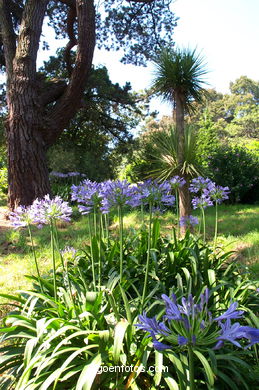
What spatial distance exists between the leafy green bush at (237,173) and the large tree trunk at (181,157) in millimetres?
4809

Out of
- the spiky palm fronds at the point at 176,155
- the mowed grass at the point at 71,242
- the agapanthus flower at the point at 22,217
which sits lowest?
the mowed grass at the point at 71,242

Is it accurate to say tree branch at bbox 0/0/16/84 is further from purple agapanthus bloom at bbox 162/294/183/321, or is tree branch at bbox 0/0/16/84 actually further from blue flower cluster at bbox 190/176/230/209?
purple agapanthus bloom at bbox 162/294/183/321

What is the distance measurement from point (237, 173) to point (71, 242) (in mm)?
7112

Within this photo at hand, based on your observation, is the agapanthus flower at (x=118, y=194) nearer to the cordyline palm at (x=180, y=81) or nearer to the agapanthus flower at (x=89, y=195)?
the agapanthus flower at (x=89, y=195)

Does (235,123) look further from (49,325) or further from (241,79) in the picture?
(49,325)

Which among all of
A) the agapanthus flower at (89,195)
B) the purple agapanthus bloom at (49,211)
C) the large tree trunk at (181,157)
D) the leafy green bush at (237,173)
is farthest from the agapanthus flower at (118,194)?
the leafy green bush at (237,173)

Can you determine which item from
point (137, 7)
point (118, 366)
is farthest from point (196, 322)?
point (137, 7)

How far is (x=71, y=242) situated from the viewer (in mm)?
4852

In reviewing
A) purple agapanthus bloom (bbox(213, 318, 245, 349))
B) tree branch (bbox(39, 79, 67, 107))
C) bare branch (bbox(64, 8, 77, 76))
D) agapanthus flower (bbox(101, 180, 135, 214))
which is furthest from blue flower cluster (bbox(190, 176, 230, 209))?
bare branch (bbox(64, 8, 77, 76))

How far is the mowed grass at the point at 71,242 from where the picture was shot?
3617 millimetres

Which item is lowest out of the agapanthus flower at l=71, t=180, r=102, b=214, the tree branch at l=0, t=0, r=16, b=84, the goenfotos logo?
the goenfotos logo

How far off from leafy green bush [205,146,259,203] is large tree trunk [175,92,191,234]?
4809mm

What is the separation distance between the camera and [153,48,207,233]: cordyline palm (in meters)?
5.27

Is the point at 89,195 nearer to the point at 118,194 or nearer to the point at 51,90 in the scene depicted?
the point at 118,194
